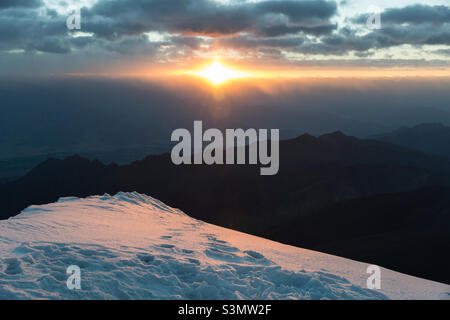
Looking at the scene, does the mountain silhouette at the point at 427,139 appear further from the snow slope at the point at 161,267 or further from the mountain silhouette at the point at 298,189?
the snow slope at the point at 161,267

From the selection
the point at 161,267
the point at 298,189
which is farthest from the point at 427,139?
the point at 161,267

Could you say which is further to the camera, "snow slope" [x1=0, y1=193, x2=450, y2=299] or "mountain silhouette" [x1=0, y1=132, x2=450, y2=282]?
"mountain silhouette" [x1=0, y1=132, x2=450, y2=282]

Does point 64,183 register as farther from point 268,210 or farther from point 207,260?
point 207,260

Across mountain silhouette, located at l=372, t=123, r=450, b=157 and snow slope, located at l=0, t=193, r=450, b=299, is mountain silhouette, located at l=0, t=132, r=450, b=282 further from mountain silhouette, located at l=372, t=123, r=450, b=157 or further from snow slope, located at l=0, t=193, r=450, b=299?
mountain silhouette, located at l=372, t=123, r=450, b=157

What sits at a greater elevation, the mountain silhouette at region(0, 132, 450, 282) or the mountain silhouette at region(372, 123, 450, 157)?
the mountain silhouette at region(372, 123, 450, 157)

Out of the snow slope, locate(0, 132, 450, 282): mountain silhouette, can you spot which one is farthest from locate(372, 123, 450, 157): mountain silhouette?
the snow slope

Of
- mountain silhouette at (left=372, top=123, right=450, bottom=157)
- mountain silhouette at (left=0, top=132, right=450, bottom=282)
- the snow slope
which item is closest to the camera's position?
the snow slope
